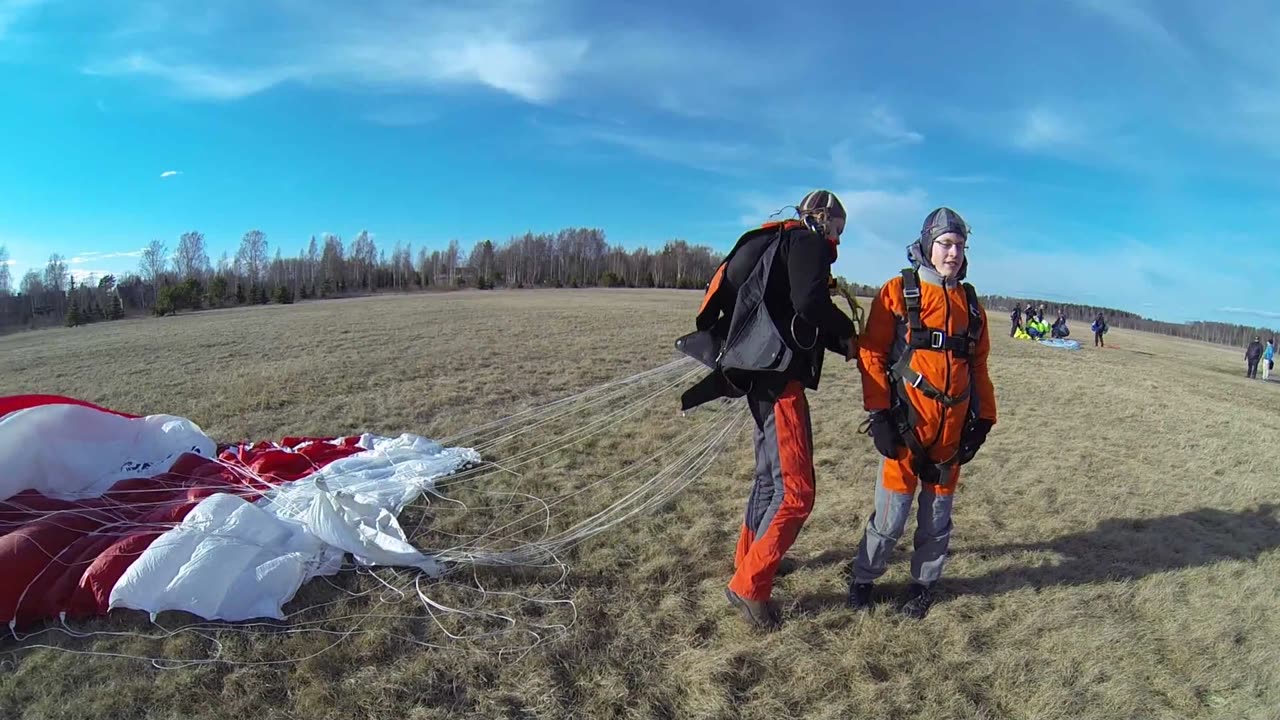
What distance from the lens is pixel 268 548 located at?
10.4 feet

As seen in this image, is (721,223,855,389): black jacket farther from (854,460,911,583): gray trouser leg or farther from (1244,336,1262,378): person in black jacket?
(1244,336,1262,378): person in black jacket

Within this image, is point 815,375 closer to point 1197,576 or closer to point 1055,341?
point 1197,576

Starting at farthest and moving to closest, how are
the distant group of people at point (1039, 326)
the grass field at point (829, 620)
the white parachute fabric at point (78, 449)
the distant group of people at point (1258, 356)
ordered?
the distant group of people at point (1039, 326) → the distant group of people at point (1258, 356) → the white parachute fabric at point (78, 449) → the grass field at point (829, 620)

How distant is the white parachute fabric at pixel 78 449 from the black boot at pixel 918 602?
513cm

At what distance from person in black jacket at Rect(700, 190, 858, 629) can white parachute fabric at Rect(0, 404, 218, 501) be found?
14.4 ft

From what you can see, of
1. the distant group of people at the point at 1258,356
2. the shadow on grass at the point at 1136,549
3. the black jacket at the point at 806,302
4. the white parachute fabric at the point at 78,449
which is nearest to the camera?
the black jacket at the point at 806,302

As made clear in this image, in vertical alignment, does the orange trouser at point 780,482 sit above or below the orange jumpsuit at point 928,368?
below

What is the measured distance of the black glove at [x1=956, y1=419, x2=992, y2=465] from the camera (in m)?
2.90

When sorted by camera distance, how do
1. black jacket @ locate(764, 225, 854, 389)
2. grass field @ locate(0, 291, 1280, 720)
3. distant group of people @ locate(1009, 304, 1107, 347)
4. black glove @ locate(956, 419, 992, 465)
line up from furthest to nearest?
1. distant group of people @ locate(1009, 304, 1107, 347)
2. black glove @ locate(956, 419, 992, 465)
3. black jacket @ locate(764, 225, 854, 389)
4. grass field @ locate(0, 291, 1280, 720)

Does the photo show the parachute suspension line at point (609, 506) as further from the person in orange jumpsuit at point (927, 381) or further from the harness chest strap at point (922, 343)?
the harness chest strap at point (922, 343)

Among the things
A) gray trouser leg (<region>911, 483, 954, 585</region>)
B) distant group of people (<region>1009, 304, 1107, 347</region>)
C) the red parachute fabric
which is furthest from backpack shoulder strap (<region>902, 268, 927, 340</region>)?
distant group of people (<region>1009, 304, 1107, 347</region>)

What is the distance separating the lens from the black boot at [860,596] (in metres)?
3.09

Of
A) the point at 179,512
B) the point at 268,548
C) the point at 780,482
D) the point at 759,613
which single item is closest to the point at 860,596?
the point at 759,613

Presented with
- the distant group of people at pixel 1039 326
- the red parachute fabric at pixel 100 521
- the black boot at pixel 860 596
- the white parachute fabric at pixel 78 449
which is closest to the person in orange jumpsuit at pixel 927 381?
the black boot at pixel 860 596
